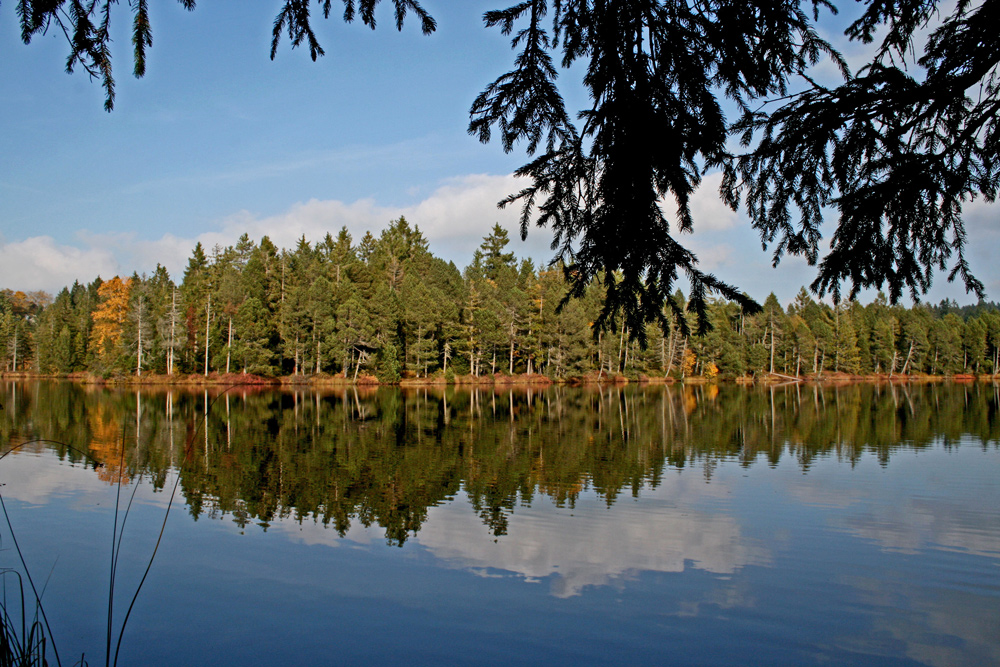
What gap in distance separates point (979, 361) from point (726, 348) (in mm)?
42852

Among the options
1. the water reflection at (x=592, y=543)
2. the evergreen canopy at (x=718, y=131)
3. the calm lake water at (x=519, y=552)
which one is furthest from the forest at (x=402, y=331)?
the evergreen canopy at (x=718, y=131)

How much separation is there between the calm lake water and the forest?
3472 centimetres

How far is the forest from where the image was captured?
188 ft

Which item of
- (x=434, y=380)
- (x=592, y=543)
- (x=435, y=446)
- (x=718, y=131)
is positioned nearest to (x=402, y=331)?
(x=434, y=380)

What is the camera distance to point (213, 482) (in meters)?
13.5

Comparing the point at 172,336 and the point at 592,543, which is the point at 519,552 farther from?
the point at 172,336

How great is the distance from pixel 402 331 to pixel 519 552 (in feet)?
182

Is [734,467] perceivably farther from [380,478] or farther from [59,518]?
[59,518]

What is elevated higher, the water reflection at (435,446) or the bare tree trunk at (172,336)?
the bare tree trunk at (172,336)

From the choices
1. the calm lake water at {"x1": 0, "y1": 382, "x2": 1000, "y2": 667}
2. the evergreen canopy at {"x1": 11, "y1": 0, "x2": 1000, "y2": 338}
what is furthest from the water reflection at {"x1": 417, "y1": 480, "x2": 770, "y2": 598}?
the evergreen canopy at {"x1": 11, "y1": 0, "x2": 1000, "y2": 338}

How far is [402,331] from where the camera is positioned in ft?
208

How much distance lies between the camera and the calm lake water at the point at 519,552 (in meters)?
5.92

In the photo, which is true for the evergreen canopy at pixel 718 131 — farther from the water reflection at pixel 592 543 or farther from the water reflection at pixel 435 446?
the water reflection at pixel 592 543

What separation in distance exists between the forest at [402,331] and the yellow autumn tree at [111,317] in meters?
0.13
